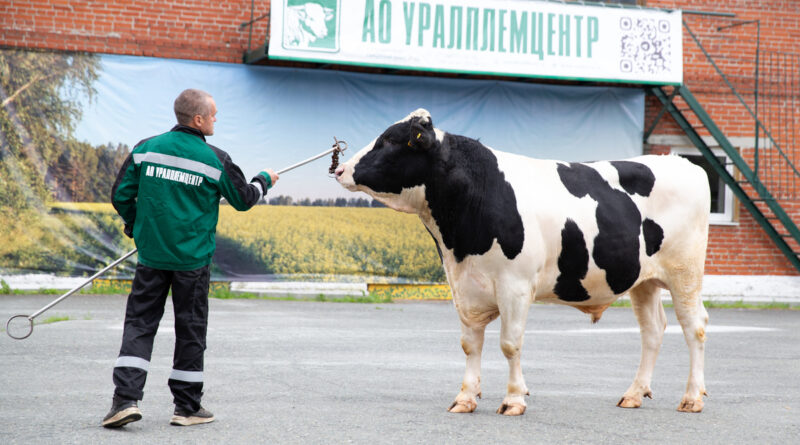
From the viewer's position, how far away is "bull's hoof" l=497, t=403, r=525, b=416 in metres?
6.14

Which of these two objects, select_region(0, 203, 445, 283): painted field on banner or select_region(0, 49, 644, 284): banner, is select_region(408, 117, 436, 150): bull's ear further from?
select_region(0, 49, 644, 284): banner

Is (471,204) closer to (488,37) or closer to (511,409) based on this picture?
(511,409)

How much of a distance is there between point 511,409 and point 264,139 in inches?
448

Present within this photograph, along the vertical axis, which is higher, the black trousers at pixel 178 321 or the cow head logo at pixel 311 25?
the cow head logo at pixel 311 25

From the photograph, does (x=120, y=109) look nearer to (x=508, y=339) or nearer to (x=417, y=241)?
(x=417, y=241)

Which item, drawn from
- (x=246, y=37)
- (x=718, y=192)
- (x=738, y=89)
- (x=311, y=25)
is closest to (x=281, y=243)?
(x=246, y=37)

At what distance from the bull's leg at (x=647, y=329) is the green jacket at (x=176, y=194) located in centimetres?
305

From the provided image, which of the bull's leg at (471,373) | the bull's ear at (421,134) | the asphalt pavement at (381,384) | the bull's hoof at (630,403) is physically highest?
the bull's ear at (421,134)

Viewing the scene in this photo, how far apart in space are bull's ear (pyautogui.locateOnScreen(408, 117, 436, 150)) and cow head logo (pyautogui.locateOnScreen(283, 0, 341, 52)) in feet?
31.7

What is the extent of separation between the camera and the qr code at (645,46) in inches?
678

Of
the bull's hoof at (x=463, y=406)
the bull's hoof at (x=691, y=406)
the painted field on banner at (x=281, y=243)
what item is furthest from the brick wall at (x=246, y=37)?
Result: the bull's hoof at (x=691, y=406)

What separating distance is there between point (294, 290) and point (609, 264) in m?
10.8

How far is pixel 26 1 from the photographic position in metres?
16.0

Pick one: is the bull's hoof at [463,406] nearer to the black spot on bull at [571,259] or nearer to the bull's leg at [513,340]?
the bull's leg at [513,340]
